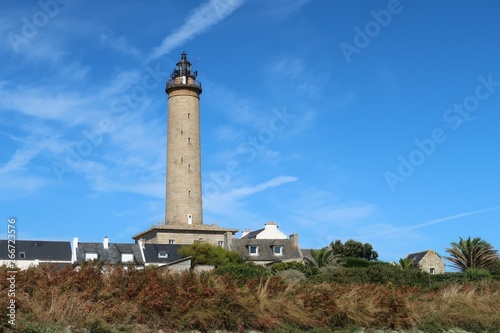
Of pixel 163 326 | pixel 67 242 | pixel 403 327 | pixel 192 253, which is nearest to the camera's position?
pixel 163 326

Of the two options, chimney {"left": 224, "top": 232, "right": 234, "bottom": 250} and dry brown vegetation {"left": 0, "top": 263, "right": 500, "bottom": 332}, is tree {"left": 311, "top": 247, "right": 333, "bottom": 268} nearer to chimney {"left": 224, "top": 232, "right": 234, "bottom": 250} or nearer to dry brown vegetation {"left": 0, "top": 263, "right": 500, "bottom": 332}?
chimney {"left": 224, "top": 232, "right": 234, "bottom": 250}

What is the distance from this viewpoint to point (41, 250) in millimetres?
59125

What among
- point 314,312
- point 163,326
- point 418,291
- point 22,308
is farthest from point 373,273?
point 22,308

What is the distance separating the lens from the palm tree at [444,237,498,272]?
5234cm

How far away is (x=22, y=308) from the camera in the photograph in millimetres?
12320

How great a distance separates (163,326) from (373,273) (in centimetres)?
2519

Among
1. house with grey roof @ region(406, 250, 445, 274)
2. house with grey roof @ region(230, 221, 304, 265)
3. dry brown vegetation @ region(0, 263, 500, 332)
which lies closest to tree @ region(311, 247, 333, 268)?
house with grey roof @ region(230, 221, 304, 265)

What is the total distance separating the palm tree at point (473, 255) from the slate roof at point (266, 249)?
14.7 metres

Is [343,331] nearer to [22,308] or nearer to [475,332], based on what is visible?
[475,332]

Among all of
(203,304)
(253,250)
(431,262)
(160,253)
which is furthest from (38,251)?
(203,304)

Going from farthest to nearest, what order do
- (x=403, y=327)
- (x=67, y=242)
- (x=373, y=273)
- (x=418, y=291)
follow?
(x=67, y=242)
(x=373, y=273)
(x=418, y=291)
(x=403, y=327)

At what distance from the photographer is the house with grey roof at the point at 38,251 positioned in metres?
57.1

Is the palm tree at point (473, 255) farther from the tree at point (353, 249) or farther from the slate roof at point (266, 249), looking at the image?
the tree at point (353, 249)

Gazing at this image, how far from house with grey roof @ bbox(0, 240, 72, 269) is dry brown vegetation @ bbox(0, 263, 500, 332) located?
44556mm
